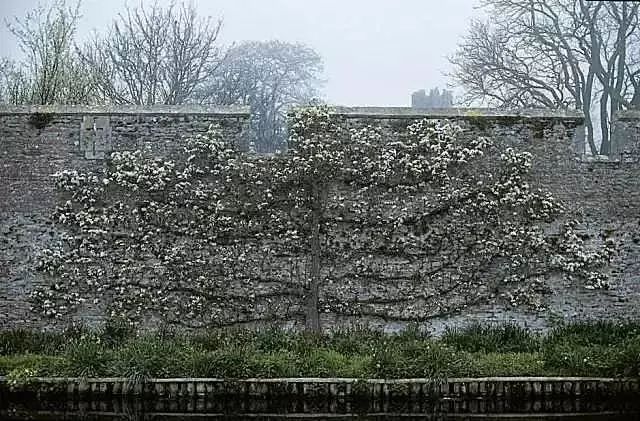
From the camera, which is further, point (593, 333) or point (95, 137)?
point (95, 137)

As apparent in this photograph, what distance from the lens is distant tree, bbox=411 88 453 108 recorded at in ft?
59.6

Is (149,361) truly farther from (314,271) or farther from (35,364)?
(314,271)

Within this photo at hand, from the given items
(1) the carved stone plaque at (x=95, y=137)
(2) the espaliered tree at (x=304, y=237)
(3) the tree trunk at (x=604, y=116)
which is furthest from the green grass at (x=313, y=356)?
(3) the tree trunk at (x=604, y=116)

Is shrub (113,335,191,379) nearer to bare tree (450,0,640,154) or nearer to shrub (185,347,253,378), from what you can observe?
shrub (185,347,253,378)

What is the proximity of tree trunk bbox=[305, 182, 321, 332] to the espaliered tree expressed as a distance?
0.01m

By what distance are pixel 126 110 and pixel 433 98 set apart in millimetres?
9199

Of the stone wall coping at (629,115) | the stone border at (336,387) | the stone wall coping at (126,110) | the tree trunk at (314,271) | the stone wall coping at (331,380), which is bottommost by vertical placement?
the stone border at (336,387)

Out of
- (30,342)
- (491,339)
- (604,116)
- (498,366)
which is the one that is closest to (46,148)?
(30,342)

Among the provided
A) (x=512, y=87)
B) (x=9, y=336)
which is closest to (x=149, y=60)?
(x=512, y=87)

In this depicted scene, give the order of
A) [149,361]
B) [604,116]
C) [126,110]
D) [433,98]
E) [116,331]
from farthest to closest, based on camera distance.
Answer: [433,98] → [604,116] → [126,110] → [116,331] → [149,361]

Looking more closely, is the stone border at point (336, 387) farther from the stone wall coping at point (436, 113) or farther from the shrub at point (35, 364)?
the stone wall coping at point (436, 113)

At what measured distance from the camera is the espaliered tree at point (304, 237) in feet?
37.4

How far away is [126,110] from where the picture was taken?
11.4m

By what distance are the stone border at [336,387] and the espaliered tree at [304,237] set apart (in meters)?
2.68
